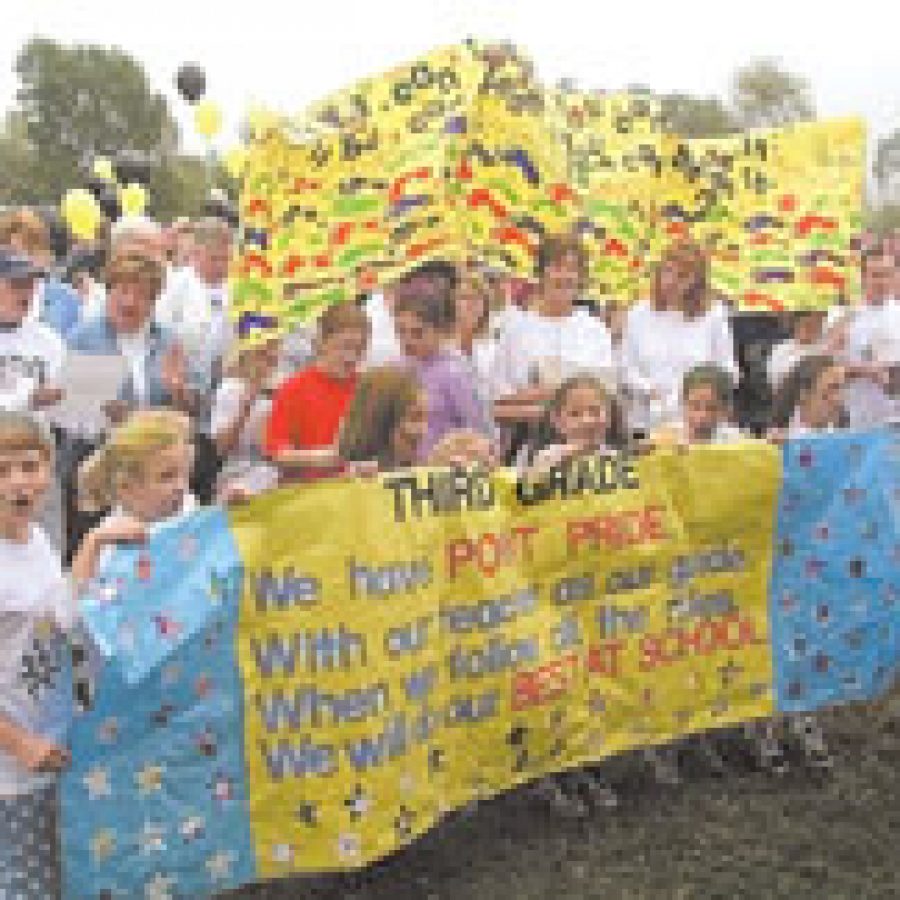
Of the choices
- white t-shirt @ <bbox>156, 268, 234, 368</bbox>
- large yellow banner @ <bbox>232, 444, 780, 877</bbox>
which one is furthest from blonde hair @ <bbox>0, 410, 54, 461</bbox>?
white t-shirt @ <bbox>156, 268, 234, 368</bbox>

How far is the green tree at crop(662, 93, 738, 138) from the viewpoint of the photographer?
208 feet

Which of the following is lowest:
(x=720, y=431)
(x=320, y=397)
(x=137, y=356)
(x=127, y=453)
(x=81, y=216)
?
(x=720, y=431)

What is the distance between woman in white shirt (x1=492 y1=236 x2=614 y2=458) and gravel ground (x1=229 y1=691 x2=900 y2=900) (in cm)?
159

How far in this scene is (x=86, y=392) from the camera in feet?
17.4

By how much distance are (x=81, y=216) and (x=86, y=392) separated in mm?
7180

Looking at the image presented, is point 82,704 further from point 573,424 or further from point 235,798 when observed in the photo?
point 573,424

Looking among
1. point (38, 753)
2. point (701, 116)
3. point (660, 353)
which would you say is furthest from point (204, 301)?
point (701, 116)

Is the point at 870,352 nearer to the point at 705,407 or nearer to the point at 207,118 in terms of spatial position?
the point at 705,407

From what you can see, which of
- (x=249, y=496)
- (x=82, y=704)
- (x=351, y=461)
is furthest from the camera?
(x=351, y=461)

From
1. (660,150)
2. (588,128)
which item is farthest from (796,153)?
(588,128)

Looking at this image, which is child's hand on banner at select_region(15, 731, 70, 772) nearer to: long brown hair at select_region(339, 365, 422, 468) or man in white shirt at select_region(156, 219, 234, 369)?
long brown hair at select_region(339, 365, 422, 468)

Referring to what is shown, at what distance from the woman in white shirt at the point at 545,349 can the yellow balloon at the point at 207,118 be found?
39.2ft

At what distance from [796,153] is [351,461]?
2.85 metres

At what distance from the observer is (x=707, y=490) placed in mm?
4445
